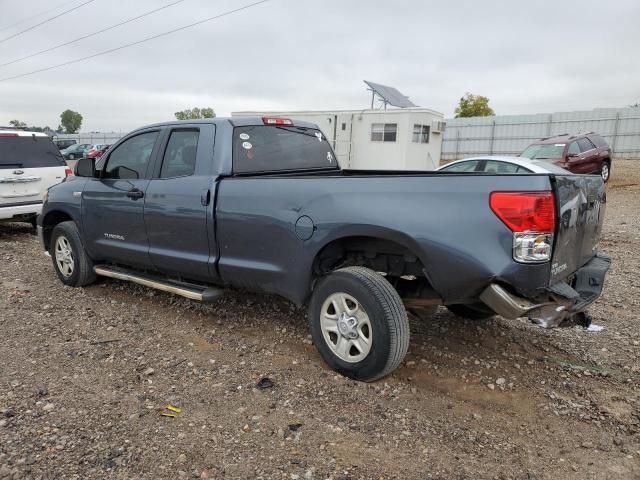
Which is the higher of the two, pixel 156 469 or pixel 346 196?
pixel 346 196

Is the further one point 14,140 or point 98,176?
point 14,140

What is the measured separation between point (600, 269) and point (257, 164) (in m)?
2.79

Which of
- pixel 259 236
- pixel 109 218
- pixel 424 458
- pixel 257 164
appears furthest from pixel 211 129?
pixel 424 458

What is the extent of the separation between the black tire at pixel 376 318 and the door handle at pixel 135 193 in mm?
2220

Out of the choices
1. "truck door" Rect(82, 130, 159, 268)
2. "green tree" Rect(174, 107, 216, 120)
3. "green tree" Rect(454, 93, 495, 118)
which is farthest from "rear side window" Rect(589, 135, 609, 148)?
"green tree" Rect(174, 107, 216, 120)

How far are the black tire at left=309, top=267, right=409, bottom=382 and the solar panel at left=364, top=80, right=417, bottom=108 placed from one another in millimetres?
18763

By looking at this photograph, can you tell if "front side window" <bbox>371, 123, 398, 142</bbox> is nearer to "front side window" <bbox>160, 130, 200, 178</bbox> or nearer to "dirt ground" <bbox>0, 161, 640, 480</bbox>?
"dirt ground" <bbox>0, 161, 640, 480</bbox>

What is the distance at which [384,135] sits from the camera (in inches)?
711

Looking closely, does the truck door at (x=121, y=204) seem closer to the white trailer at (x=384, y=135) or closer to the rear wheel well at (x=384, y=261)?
the rear wheel well at (x=384, y=261)

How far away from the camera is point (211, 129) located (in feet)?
14.2

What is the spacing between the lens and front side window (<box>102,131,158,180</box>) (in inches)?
191

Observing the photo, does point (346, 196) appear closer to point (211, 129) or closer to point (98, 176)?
point (211, 129)

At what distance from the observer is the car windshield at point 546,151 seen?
14281 millimetres

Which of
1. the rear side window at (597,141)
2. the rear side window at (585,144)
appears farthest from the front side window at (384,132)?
the rear side window at (597,141)
